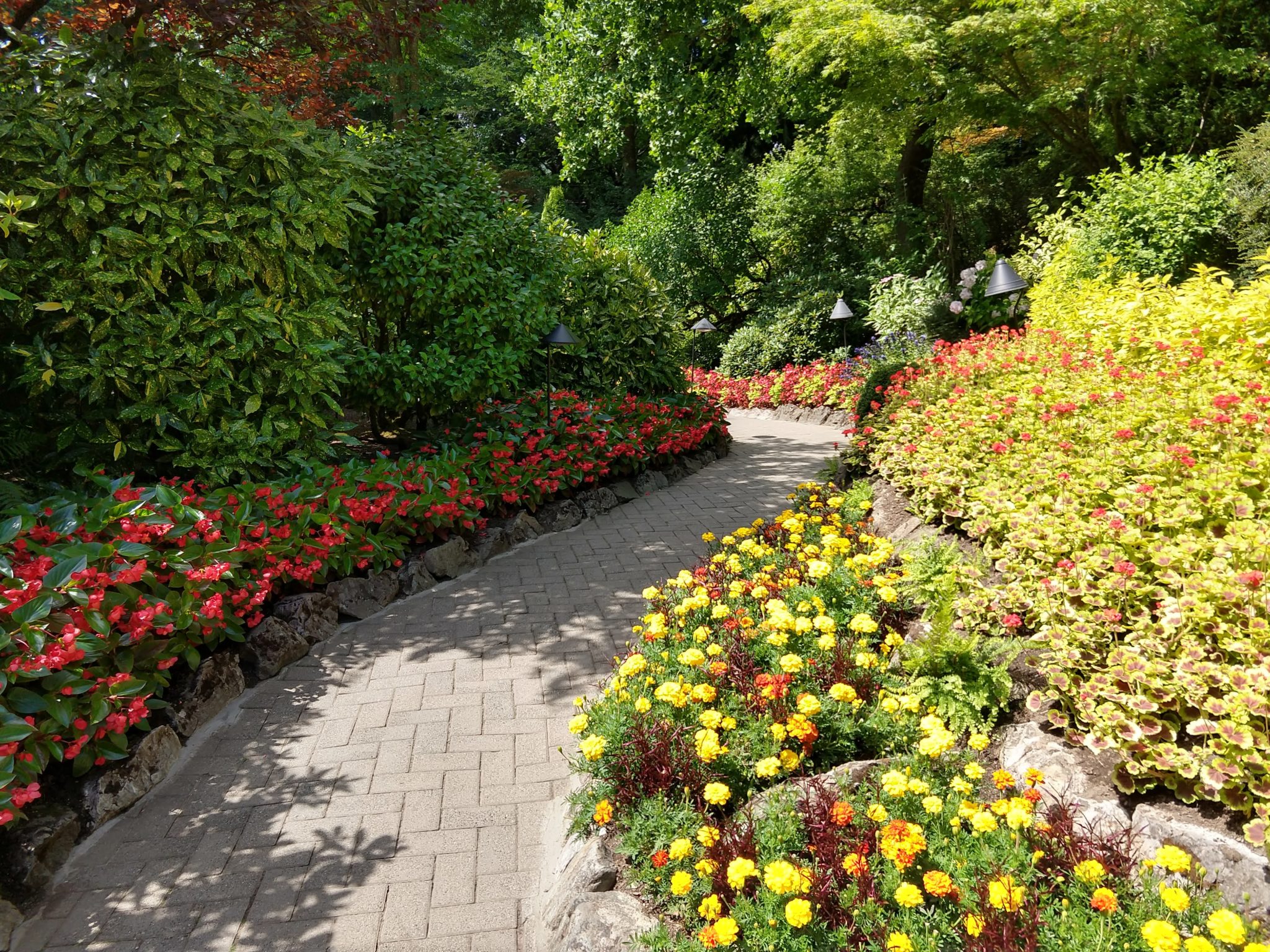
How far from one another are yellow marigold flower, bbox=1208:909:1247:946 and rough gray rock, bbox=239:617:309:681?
4.06 metres

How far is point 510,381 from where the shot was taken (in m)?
6.81

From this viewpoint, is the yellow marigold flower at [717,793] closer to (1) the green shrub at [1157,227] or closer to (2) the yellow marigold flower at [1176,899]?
(2) the yellow marigold flower at [1176,899]

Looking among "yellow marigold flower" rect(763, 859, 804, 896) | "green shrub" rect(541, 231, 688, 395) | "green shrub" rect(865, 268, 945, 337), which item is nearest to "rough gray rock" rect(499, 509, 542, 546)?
"green shrub" rect(541, 231, 688, 395)

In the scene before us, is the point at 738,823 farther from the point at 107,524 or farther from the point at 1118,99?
the point at 1118,99

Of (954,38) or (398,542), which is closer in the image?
(398,542)

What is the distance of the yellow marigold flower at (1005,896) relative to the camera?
5.45 feet

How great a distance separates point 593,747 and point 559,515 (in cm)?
417

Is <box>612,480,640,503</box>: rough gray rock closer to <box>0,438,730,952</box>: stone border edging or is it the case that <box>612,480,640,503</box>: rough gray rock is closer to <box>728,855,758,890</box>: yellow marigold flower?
<box>0,438,730,952</box>: stone border edging

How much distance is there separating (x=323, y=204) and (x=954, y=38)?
9941 millimetres

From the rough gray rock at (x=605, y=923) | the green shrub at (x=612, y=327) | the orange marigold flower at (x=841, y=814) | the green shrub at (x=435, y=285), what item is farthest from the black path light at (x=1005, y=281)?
the rough gray rock at (x=605, y=923)

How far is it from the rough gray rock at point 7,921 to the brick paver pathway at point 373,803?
48mm

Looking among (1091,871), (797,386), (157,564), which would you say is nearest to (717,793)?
(1091,871)

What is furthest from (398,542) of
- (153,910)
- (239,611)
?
(153,910)

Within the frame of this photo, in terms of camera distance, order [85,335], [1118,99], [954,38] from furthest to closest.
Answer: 1. [1118,99]
2. [954,38]
3. [85,335]
